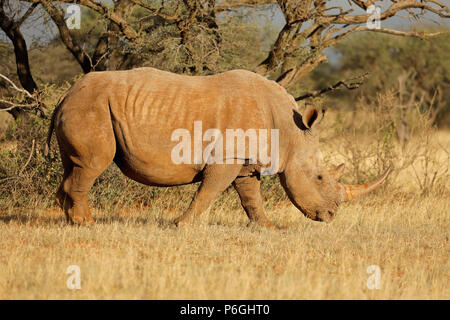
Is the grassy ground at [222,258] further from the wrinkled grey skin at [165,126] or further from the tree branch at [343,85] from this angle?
the tree branch at [343,85]

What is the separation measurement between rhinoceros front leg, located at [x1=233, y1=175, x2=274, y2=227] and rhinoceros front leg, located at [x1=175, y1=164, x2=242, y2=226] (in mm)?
685

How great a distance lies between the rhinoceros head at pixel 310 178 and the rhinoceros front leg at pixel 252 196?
430 mm

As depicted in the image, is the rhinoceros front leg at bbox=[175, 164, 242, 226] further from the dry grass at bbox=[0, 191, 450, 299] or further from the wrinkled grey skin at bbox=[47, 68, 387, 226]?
the dry grass at bbox=[0, 191, 450, 299]

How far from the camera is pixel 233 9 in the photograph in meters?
11.4

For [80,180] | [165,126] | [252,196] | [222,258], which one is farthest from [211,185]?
[80,180]

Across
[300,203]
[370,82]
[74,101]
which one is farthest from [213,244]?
[370,82]

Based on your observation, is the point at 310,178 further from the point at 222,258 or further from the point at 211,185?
the point at 222,258

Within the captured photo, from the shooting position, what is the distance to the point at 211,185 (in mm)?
7250

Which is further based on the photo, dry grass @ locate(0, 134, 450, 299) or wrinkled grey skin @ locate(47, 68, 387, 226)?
wrinkled grey skin @ locate(47, 68, 387, 226)

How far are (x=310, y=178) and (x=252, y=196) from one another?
0.80 m

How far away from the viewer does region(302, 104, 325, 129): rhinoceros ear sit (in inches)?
296

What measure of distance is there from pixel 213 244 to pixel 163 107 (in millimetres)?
1671

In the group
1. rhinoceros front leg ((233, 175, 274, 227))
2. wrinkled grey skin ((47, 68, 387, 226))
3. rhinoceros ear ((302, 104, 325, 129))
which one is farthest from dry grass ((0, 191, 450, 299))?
rhinoceros ear ((302, 104, 325, 129))

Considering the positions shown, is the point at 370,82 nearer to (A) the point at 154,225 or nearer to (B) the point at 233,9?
(B) the point at 233,9
